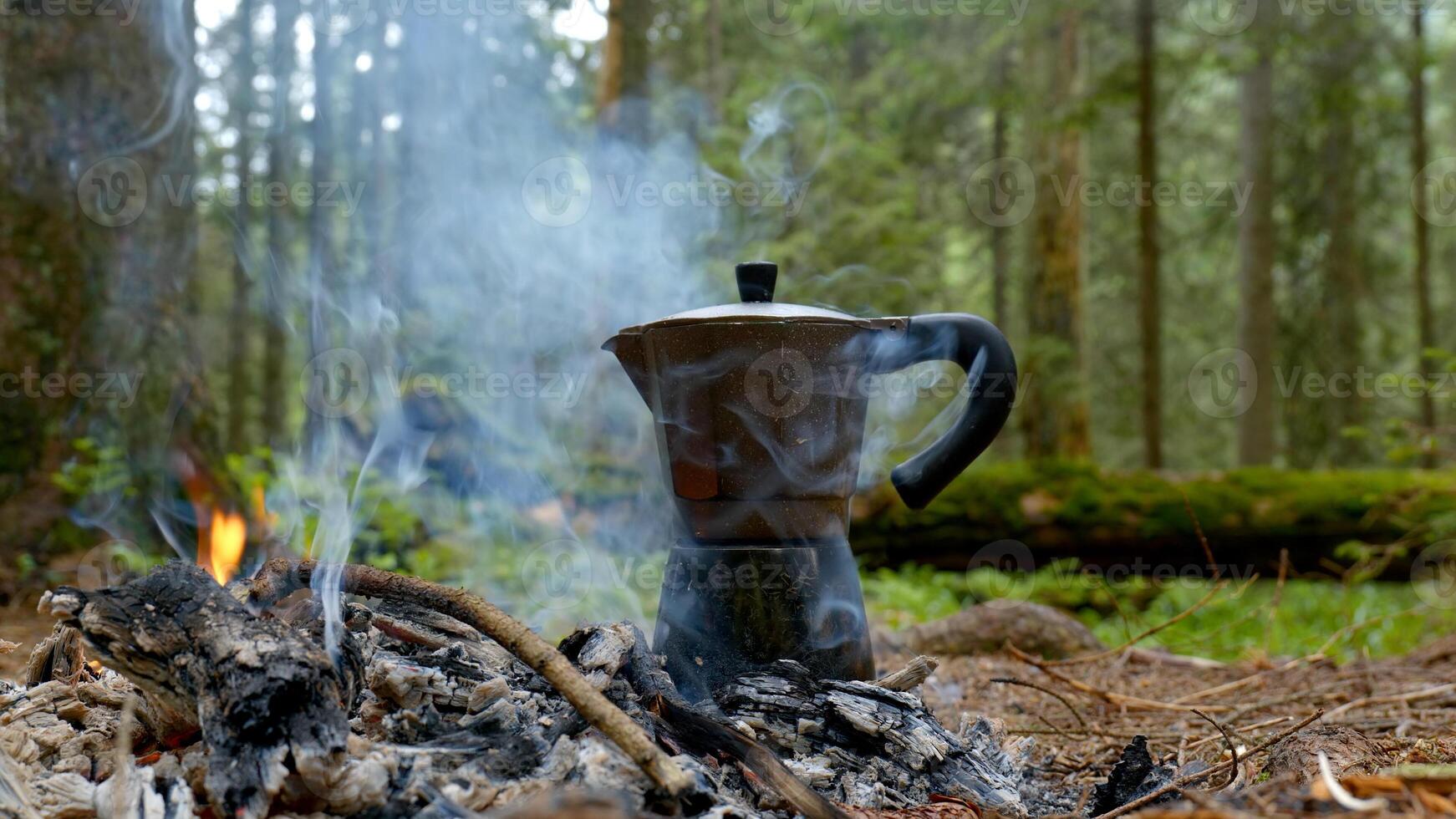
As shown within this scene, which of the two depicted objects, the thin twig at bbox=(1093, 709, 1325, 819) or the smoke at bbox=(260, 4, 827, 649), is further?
the smoke at bbox=(260, 4, 827, 649)

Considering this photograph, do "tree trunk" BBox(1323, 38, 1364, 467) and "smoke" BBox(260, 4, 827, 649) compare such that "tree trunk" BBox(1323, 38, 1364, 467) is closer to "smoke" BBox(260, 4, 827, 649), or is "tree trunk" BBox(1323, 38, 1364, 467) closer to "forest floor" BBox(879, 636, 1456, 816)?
"smoke" BBox(260, 4, 827, 649)

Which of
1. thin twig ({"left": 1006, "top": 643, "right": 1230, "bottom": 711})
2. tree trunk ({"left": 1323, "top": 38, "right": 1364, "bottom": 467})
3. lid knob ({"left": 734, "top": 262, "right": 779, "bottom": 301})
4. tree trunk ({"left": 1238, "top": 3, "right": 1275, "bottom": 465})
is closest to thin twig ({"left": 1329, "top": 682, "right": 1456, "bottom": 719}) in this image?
thin twig ({"left": 1006, "top": 643, "right": 1230, "bottom": 711})

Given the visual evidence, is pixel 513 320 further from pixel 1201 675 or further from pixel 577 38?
pixel 1201 675

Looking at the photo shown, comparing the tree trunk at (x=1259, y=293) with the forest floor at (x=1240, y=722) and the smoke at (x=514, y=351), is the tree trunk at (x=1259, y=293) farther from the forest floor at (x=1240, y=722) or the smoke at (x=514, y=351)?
→ the forest floor at (x=1240, y=722)

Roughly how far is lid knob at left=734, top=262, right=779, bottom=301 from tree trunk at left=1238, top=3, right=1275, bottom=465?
838 centimetres

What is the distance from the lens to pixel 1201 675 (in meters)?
3.91

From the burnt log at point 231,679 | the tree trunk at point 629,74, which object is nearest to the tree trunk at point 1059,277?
the tree trunk at point 629,74

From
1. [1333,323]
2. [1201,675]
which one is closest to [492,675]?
[1201,675]

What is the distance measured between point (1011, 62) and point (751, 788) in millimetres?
12995

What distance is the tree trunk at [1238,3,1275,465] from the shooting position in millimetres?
9156

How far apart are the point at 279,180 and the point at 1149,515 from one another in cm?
1426

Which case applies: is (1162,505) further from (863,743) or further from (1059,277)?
(863,743)

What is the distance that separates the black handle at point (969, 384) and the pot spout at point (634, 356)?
0.55 meters

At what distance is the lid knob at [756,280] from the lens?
222 cm
